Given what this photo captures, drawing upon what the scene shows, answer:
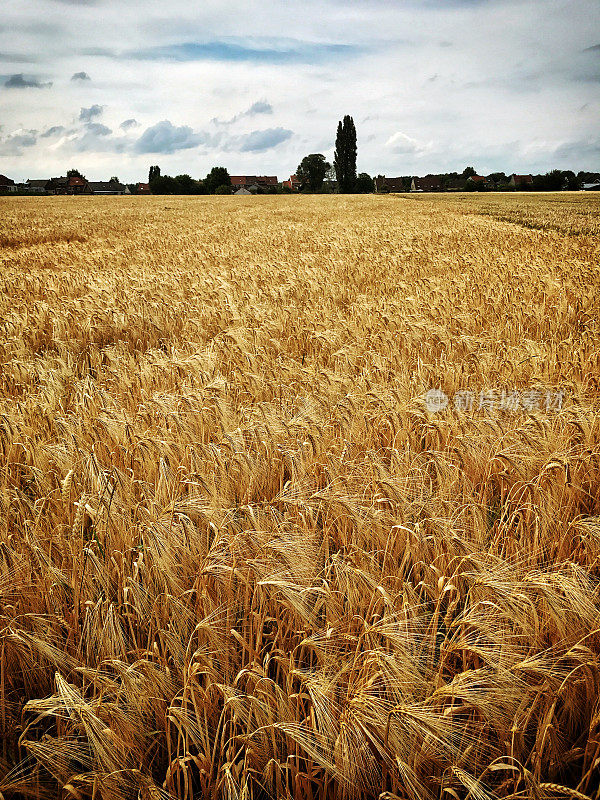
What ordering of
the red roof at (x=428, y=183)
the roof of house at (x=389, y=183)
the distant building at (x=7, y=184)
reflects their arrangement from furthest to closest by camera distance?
the roof of house at (x=389, y=183)
the red roof at (x=428, y=183)
the distant building at (x=7, y=184)

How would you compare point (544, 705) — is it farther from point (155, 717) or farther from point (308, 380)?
point (308, 380)

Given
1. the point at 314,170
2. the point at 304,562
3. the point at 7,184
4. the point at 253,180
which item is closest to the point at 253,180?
the point at 253,180

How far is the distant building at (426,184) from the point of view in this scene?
12056 cm

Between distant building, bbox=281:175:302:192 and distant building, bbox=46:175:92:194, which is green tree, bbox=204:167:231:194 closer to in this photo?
distant building, bbox=281:175:302:192

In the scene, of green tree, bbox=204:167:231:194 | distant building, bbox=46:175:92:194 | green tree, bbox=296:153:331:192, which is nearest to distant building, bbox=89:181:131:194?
distant building, bbox=46:175:92:194

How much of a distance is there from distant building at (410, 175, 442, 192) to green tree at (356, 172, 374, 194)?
24.8 m

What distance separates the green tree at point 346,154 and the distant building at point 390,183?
2924 centimetres

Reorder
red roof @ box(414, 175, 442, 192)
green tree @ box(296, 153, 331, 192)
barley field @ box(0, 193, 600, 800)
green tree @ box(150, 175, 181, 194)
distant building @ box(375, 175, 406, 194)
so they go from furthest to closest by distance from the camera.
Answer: distant building @ box(375, 175, 406, 194), red roof @ box(414, 175, 442, 192), green tree @ box(296, 153, 331, 192), green tree @ box(150, 175, 181, 194), barley field @ box(0, 193, 600, 800)

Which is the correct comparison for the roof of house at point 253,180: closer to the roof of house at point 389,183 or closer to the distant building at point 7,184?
the roof of house at point 389,183

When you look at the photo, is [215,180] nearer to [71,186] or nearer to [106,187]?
[106,187]

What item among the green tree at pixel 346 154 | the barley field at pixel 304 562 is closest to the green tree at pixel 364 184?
the green tree at pixel 346 154

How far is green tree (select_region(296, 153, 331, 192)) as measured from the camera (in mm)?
103938

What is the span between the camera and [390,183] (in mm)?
129125

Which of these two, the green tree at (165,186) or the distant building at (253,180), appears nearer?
the green tree at (165,186)
